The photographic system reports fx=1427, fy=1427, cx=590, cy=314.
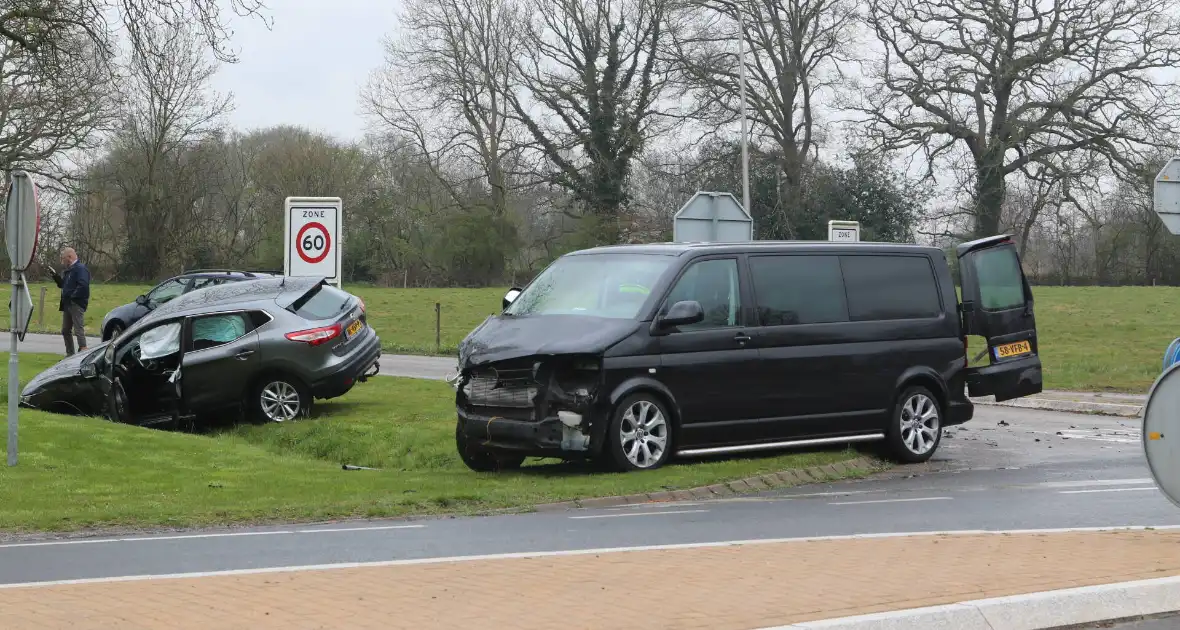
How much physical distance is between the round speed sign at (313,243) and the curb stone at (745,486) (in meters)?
8.41

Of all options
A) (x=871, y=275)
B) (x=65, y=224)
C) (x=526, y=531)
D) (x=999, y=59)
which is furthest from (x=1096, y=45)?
(x=65, y=224)

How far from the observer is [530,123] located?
6038cm

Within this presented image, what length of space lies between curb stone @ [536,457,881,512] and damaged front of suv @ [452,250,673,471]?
93cm

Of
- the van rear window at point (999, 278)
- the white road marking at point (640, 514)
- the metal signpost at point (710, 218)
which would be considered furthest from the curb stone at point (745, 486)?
the metal signpost at point (710, 218)

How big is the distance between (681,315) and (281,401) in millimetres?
7255

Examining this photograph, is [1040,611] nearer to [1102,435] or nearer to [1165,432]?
[1165,432]

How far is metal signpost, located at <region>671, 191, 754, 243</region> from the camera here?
19797mm

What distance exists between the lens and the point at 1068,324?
3925 centimetres

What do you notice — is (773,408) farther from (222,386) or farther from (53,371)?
(53,371)

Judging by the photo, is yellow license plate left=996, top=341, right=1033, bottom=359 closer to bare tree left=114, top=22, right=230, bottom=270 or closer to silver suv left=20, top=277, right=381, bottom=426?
silver suv left=20, top=277, right=381, bottom=426

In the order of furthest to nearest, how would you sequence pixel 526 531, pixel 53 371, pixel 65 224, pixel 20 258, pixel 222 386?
pixel 65 224 < pixel 53 371 < pixel 222 386 < pixel 20 258 < pixel 526 531

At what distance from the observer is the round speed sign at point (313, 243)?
63.1 feet

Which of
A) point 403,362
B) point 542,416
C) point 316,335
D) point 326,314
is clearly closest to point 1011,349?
point 542,416

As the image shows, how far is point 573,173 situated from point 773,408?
154 ft
